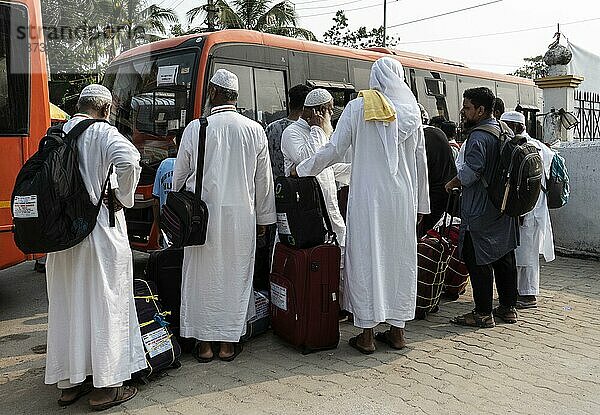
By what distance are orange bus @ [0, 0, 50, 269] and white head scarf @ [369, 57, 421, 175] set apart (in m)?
3.31

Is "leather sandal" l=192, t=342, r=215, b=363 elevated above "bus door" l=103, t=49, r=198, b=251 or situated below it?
below

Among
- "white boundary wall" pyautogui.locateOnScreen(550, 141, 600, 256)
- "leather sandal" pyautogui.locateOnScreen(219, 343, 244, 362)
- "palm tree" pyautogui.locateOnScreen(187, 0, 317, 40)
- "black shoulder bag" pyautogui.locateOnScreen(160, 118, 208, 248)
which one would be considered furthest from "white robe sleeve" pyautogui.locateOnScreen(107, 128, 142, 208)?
"palm tree" pyautogui.locateOnScreen(187, 0, 317, 40)

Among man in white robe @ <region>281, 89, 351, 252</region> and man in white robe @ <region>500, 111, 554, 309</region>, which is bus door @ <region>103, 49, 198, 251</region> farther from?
man in white robe @ <region>500, 111, 554, 309</region>

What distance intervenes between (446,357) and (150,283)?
7.13 ft

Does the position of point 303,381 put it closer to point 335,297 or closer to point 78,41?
point 335,297

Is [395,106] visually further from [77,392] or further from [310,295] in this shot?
[77,392]

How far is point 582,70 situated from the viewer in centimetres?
973

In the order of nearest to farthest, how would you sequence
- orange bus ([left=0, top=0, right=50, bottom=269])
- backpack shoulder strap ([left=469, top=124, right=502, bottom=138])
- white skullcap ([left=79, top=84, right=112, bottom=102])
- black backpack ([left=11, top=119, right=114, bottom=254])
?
1. black backpack ([left=11, top=119, right=114, bottom=254])
2. white skullcap ([left=79, top=84, right=112, bottom=102])
3. backpack shoulder strap ([left=469, top=124, right=502, bottom=138])
4. orange bus ([left=0, top=0, right=50, bottom=269])

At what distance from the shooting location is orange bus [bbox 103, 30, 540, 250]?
6773mm

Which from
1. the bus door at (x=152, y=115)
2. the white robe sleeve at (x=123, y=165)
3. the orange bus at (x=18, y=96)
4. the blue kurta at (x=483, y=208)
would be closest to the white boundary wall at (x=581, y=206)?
the blue kurta at (x=483, y=208)

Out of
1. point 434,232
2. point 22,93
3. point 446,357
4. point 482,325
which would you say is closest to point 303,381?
point 446,357

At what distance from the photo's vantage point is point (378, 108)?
4078 millimetres

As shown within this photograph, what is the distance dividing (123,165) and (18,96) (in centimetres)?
282

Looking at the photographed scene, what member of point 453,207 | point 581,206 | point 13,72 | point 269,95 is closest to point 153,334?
point 453,207
